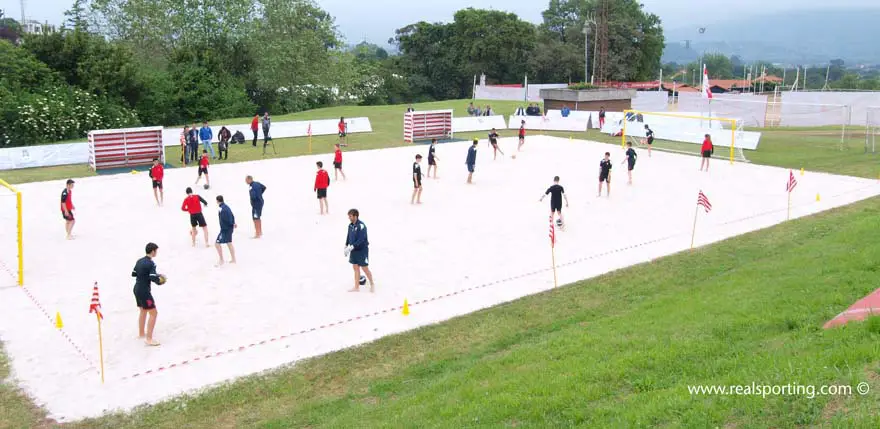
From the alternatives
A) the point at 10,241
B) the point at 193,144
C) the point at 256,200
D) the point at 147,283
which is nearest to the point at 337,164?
the point at 256,200

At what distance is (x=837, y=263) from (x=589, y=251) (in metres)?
5.57

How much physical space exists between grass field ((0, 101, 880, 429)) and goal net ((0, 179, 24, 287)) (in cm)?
449

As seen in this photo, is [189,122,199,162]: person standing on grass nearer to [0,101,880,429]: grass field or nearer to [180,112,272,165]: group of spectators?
[180,112,272,165]: group of spectators

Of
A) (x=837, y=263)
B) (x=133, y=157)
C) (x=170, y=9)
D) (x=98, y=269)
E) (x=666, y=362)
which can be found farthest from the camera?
(x=170, y=9)

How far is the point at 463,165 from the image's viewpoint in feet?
99.0

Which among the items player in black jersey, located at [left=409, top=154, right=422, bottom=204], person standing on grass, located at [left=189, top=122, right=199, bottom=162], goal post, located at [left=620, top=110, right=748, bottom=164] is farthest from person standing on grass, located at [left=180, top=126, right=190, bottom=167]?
goal post, located at [left=620, top=110, right=748, bottom=164]

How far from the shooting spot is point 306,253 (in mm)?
17219

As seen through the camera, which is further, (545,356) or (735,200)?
(735,200)

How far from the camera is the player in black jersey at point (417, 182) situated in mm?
22188

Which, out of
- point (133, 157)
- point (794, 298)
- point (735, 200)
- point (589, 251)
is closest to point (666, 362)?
point (794, 298)

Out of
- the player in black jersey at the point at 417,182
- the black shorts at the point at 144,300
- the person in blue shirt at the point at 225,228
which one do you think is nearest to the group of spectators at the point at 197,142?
the player in black jersey at the point at 417,182

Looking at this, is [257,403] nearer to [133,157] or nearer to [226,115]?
[133,157]

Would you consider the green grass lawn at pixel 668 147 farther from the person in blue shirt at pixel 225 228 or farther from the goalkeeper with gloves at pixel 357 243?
the goalkeeper with gloves at pixel 357 243

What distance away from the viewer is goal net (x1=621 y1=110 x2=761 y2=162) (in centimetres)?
3288
